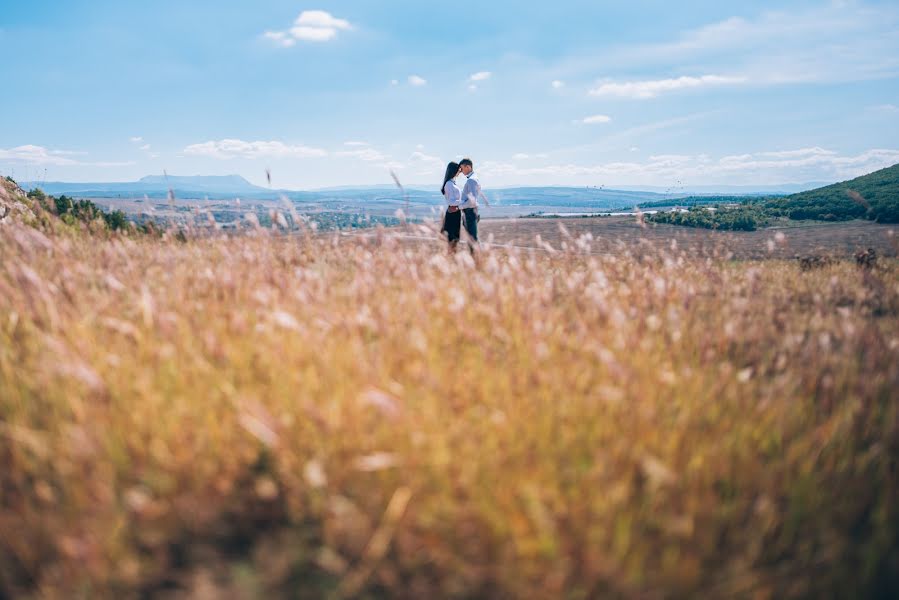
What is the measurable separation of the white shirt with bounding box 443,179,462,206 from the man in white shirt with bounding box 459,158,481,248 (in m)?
0.15

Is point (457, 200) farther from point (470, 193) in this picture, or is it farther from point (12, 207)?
point (12, 207)

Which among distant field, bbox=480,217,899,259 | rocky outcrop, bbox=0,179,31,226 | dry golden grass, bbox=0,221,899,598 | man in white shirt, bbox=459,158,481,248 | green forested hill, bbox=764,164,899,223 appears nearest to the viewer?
dry golden grass, bbox=0,221,899,598

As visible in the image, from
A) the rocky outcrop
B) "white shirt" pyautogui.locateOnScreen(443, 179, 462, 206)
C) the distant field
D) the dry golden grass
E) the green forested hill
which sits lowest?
the dry golden grass

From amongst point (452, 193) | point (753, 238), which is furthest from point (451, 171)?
point (753, 238)

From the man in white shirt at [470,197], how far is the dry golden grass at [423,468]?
6565 mm

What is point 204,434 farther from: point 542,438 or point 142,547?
point 542,438

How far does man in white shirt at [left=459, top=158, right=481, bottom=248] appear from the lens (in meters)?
9.34

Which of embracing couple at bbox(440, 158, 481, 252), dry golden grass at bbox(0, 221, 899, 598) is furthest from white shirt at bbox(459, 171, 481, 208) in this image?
dry golden grass at bbox(0, 221, 899, 598)

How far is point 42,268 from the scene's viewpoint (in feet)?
14.4

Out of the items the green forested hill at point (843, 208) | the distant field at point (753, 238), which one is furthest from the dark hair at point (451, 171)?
the green forested hill at point (843, 208)

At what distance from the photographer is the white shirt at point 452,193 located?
9.79m

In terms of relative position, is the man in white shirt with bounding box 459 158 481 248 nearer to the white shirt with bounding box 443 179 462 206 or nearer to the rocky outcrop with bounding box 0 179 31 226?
the white shirt with bounding box 443 179 462 206

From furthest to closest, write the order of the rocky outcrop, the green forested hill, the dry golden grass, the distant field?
the green forested hill < the distant field < the rocky outcrop < the dry golden grass

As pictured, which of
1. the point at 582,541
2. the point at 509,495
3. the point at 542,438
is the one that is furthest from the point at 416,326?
the point at 582,541
